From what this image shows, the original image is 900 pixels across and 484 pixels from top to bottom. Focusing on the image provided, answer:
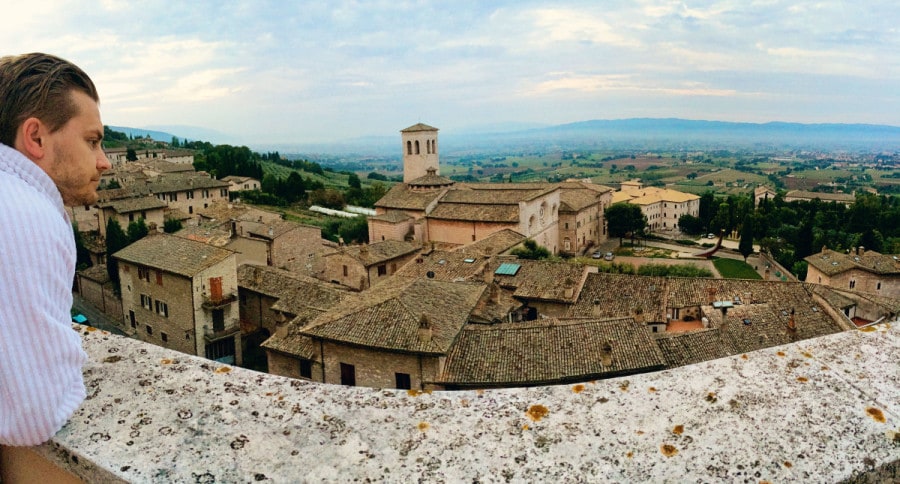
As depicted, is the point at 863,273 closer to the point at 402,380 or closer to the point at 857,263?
the point at 857,263

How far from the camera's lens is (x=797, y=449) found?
196 cm

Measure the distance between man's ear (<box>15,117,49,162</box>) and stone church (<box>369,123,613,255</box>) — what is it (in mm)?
31974

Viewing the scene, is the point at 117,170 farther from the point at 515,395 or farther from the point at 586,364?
the point at 515,395

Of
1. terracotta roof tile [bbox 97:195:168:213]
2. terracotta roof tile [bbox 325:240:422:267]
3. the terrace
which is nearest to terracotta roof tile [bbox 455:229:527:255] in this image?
terracotta roof tile [bbox 325:240:422:267]

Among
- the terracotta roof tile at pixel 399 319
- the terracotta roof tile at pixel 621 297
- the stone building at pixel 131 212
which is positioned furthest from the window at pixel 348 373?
the stone building at pixel 131 212

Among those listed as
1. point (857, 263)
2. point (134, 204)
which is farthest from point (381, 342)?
point (134, 204)

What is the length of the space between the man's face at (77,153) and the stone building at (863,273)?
112 ft

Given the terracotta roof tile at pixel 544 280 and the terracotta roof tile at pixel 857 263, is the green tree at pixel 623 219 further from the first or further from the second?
the terracotta roof tile at pixel 544 280

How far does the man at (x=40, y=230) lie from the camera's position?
1.82 m

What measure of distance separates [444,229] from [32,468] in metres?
33.9

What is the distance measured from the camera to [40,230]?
6.20 feet

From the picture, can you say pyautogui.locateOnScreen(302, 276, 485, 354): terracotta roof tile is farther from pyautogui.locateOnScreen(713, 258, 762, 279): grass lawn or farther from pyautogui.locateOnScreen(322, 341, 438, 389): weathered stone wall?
pyautogui.locateOnScreen(713, 258, 762, 279): grass lawn

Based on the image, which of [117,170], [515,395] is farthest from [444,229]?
[117,170]

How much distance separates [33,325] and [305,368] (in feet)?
48.7
